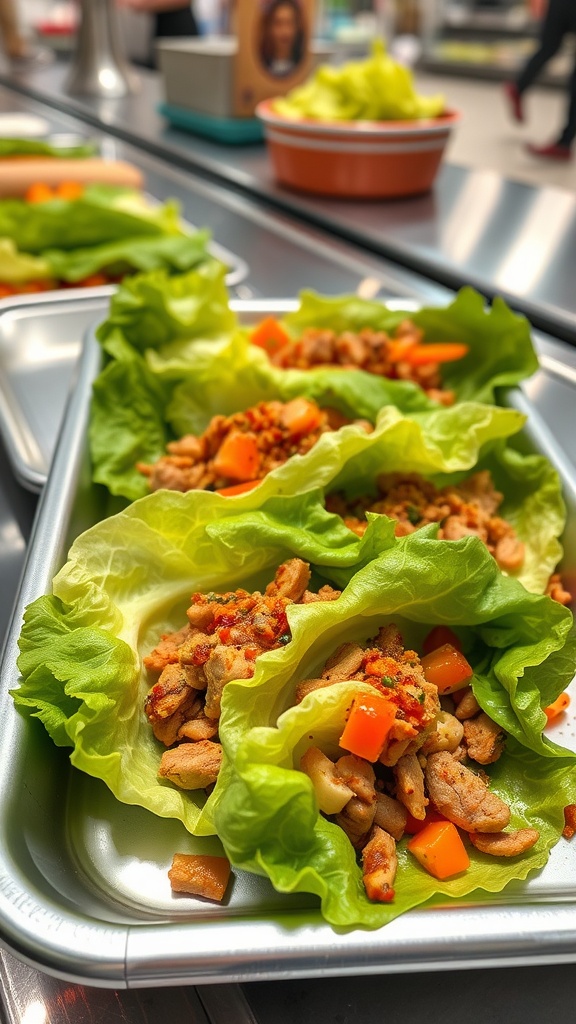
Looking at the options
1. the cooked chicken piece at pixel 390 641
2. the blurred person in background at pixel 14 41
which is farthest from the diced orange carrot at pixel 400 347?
the blurred person in background at pixel 14 41

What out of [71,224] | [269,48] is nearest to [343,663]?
[71,224]

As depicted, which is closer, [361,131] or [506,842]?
[506,842]

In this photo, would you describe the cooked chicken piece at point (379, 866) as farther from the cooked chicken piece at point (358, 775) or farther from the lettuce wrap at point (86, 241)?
the lettuce wrap at point (86, 241)

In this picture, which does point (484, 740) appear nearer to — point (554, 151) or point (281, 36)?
point (281, 36)

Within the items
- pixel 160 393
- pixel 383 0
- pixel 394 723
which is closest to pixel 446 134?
pixel 160 393

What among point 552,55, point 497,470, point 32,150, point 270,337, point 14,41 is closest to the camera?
point 497,470

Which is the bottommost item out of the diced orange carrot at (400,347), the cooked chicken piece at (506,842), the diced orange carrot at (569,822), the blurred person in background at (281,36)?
the diced orange carrot at (569,822)
